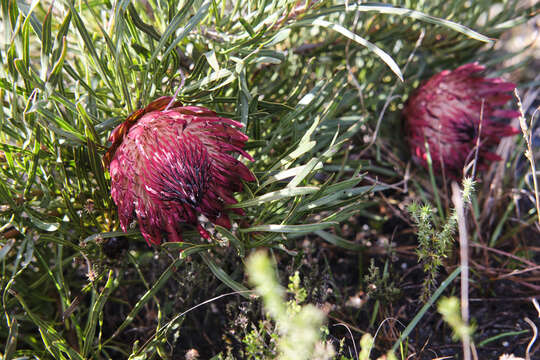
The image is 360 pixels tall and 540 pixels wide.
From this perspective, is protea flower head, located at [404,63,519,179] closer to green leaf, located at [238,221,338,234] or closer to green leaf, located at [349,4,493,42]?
green leaf, located at [349,4,493,42]

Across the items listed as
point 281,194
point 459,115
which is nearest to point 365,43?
point 281,194

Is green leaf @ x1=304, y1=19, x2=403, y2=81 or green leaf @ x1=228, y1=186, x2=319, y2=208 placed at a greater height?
green leaf @ x1=304, y1=19, x2=403, y2=81

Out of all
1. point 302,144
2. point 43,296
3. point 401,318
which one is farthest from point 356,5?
point 43,296

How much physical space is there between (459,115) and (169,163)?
0.68 m

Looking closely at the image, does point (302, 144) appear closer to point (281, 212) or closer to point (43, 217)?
point (281, 212)

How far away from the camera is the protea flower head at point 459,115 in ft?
3.41

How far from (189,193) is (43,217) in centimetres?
30

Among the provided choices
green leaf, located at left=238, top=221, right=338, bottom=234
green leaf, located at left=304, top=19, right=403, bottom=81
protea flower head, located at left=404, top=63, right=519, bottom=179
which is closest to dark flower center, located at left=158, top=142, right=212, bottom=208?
green leaf, located at left=238, top=221, right=338, bottom=234

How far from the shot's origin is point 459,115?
1.04 metres

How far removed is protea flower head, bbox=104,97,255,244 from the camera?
2.23 ft

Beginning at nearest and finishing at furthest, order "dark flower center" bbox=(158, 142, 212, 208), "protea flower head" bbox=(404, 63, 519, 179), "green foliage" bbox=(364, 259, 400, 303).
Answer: "dark flower center" bbox=(158, 142, 212, 208) → "green foliage" bbox=(364, 259, 400, 303) → "protea flower head" bbox=(404, 63, 519, 179)

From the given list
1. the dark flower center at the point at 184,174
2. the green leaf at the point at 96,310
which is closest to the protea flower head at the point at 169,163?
the dark flower center at the point at 184,174

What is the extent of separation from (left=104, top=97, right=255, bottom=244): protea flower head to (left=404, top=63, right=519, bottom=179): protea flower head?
1.74 feet

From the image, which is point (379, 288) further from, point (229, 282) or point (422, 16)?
point (422, 16)
